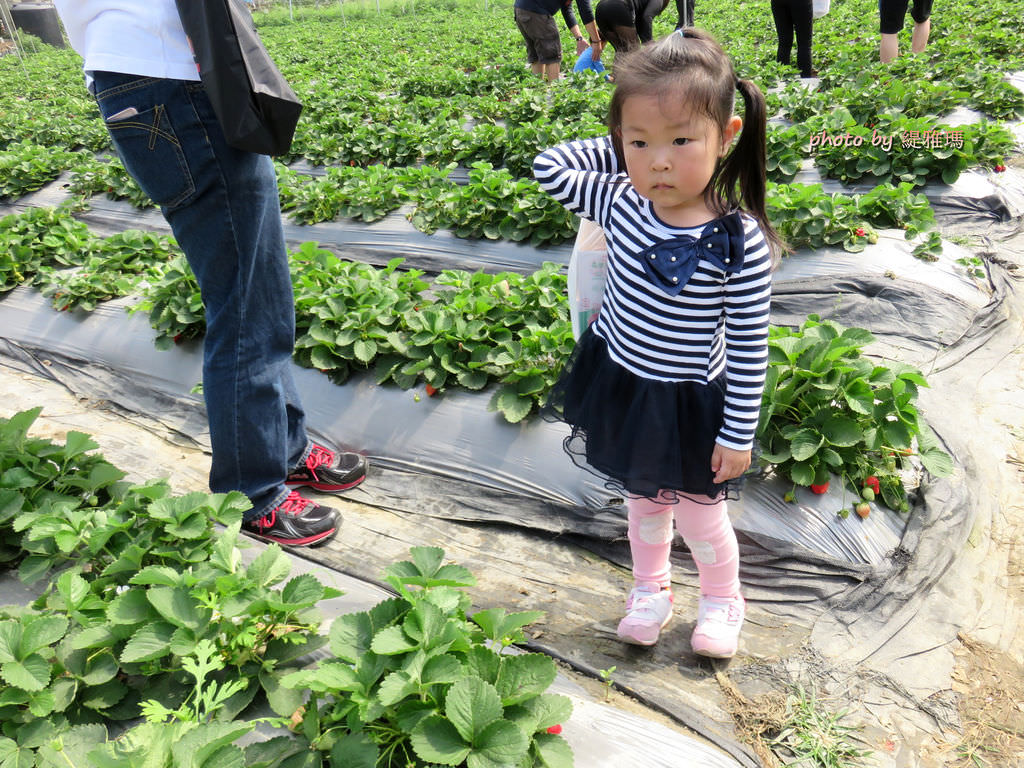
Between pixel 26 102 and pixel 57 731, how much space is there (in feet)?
44.0

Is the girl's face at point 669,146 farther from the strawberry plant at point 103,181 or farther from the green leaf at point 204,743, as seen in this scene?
the strawberry plant at point 103,181

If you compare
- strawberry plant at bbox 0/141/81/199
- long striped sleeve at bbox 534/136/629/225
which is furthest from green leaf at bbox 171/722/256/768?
strawberry plant at bbox 0/141/81/199

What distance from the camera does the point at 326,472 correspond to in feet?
8.72

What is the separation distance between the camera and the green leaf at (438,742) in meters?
1.22

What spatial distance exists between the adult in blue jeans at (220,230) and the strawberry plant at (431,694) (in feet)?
3.07

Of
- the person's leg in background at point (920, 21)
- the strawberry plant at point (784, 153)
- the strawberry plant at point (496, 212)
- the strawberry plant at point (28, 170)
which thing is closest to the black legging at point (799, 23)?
the person's leg in background at point (920, 21)

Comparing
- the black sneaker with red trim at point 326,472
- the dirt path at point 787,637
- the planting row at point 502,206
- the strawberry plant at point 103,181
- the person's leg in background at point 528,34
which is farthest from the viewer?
the person's leg in background at point 528,34

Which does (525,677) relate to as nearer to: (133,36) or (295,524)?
(295,524)

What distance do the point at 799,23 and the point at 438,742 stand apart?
23.9 feet

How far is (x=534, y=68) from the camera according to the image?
834cm

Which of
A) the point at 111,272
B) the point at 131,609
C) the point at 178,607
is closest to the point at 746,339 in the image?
the point at 178,607

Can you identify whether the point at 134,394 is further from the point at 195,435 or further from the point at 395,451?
the point at 395,451

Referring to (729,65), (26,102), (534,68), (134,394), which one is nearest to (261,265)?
(729,65)

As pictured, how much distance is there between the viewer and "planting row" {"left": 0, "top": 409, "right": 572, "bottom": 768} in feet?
4.16
